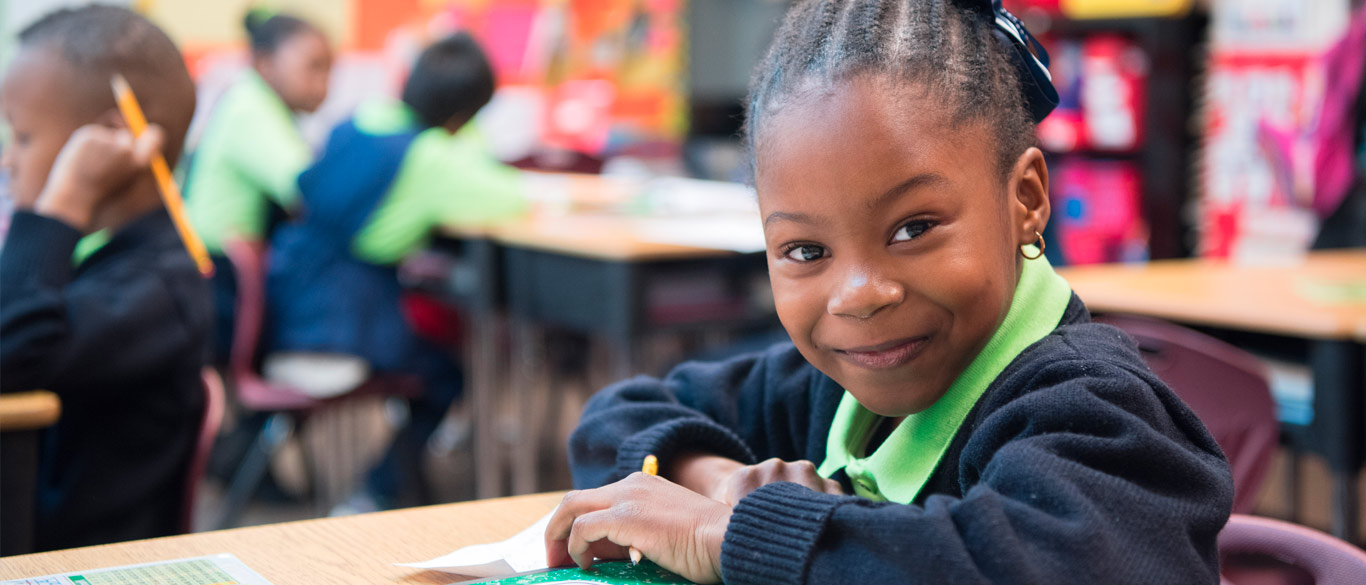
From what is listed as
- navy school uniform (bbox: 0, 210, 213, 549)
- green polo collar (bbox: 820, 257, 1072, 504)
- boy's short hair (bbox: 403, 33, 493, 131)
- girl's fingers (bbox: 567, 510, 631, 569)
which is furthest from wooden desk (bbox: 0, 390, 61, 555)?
boy's short hair (bbox: 403, 33, 493, 131)

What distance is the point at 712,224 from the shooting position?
140 inches

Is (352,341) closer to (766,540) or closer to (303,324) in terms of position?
(303,324)

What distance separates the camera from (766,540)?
0.76 m

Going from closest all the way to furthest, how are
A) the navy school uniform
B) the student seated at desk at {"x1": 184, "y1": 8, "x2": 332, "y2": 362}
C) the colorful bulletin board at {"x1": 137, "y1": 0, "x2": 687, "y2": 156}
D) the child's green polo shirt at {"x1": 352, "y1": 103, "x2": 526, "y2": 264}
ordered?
the navy school uniform < the child's green polo shirt at {"x1": 352, "y1": 103, "x2": 526, "y2": 264} < the student seated at desk at {"x1": 184, "y1": 8, "x2": 332, "y2": 362} < the colorful bulletin board at {"x1": 137, "y1": 0, "x2": 687, "y2": 156}

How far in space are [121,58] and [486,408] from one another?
2.06m

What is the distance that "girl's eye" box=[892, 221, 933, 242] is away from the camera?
0.81 metres

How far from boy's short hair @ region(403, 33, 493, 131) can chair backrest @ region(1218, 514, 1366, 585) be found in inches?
126

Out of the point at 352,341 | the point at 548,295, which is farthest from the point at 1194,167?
the point at 352,341

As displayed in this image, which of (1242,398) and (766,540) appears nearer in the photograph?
(766,540)

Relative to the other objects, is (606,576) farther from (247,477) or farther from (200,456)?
(247,477)

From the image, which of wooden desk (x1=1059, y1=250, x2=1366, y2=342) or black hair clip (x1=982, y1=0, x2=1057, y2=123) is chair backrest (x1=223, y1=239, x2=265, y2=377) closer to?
wooden desk (x1=1059, y1=250, x2=1366, y2=342)

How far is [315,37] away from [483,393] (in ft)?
5.03

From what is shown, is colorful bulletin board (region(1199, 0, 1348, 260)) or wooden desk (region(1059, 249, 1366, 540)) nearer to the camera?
wooden desk (region(1059, 249, 1366, 540))

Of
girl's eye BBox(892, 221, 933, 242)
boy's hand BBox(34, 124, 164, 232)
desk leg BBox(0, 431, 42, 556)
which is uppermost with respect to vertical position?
girl's eye BBox(892, 221, 933, 242)
